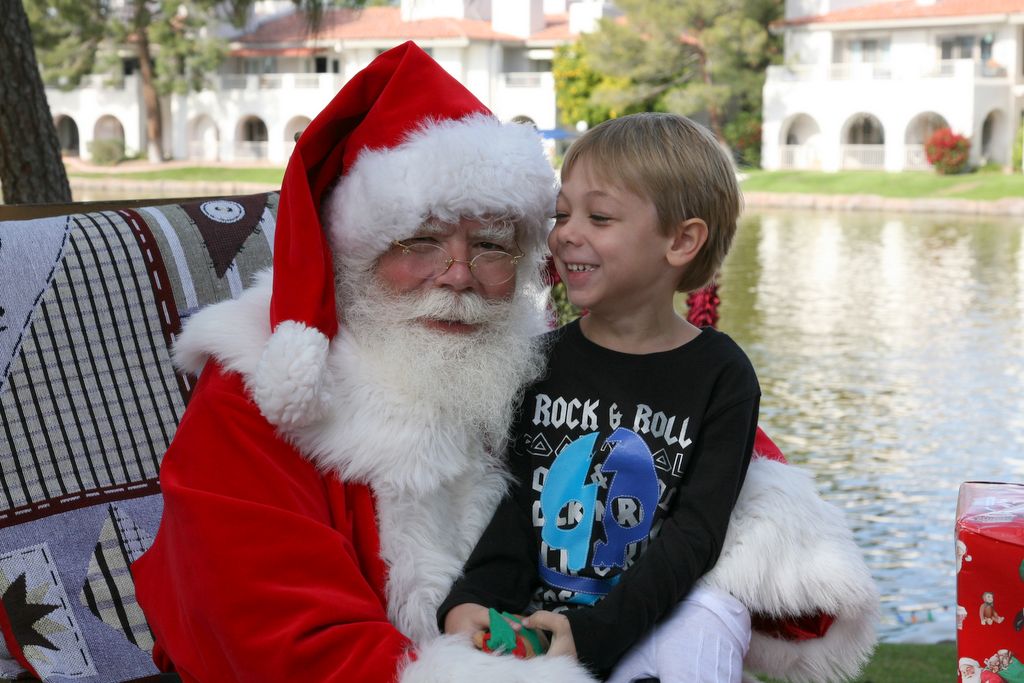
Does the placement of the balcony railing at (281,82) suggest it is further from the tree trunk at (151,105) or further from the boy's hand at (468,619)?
the boy's hand at (468,619)

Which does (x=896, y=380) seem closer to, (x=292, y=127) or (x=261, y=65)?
(x=292, y=127)

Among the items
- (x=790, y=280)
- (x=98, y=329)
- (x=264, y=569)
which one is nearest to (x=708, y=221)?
(x=264, y=569)

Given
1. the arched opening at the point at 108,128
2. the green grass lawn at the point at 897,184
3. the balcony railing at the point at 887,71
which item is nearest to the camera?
the green grass lawn at the point at 897,184

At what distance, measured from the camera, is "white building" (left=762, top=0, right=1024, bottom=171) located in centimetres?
3241

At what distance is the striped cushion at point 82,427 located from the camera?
2479mm

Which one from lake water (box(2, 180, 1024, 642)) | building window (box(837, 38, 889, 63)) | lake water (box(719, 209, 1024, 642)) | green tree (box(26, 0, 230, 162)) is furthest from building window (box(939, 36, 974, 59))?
green tree (box(26, 0, 230, 162))

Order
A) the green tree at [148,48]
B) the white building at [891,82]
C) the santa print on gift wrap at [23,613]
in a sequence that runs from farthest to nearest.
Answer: the green tree at [148,48], the white building at [891,82], the santa print on gift wrap at [23,613]

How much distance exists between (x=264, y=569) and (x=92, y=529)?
82 cm

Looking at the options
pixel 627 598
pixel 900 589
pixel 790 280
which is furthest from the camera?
pixel 790 280

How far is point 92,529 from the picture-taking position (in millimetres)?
2561

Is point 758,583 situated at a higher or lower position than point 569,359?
lower

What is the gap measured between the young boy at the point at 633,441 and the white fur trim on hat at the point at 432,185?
0.10 m

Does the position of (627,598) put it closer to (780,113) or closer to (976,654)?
(976,654)

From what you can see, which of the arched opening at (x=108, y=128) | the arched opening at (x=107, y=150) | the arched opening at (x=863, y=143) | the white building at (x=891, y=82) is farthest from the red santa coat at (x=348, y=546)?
the arched opening at (x=108, y=128)
